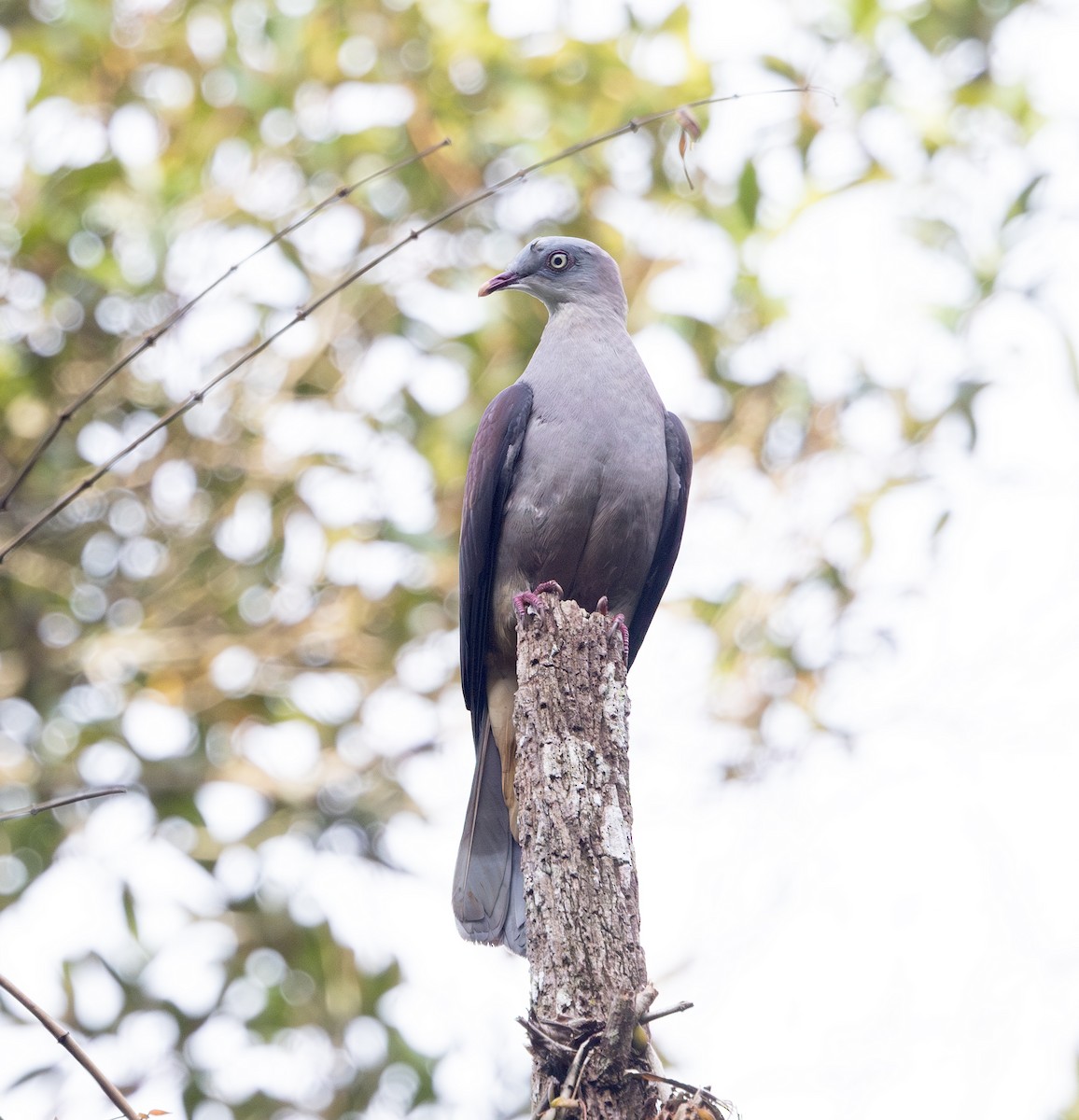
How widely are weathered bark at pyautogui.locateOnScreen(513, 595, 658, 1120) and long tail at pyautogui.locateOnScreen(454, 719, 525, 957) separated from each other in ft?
3.28

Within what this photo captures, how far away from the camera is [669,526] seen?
4.53m

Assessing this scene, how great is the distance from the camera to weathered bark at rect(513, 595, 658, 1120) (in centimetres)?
248

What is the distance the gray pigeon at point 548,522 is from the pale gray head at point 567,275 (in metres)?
0.13

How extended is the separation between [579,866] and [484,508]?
178 cm

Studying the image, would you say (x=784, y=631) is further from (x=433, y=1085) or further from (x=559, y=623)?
(x=559, y=623)

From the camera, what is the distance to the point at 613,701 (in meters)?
3.07

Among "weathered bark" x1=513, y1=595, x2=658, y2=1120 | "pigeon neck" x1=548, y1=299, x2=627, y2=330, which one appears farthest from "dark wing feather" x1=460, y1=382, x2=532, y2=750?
"weathered bark" x1=513, y1=595, x2=658, y2=1120

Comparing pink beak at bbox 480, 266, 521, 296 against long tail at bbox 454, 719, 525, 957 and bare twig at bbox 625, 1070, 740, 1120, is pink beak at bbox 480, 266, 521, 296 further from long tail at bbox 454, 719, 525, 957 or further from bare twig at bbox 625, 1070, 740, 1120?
bare twig at bbox 625, 1070, 740, 1120

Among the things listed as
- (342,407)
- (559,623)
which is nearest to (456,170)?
(342,407)

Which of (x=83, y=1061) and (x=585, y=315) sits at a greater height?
(x=585, y=315)

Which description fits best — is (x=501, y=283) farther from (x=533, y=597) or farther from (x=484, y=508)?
(x=533, y=597)

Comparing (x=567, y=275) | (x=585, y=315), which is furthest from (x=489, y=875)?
(x=567, y=275)

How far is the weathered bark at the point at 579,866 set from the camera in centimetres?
248

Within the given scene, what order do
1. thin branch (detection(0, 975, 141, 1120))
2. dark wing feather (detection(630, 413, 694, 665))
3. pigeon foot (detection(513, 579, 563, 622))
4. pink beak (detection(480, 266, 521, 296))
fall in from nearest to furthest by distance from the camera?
thin branch (detection(0, 975, 141, 1120)) < pigeon foot (detection(513, 579, 563, 622)) < dark wing feather (detection(630, 413, 694, 665)) < pink beak (detection(480, 266, 521, 296))
